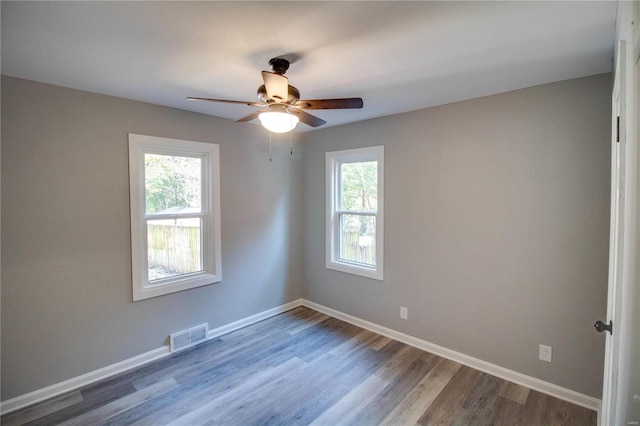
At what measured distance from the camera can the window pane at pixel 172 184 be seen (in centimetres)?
296

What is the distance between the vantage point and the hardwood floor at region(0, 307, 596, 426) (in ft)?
7.10

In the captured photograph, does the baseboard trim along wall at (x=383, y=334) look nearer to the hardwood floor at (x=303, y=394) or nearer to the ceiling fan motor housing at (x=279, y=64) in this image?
the hardwood floor at (x=303, y=394)

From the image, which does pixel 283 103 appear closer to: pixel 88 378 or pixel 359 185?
pixel 359 185

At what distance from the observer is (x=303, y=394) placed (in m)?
2.43

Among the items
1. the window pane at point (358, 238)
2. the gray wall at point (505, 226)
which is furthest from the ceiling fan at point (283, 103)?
the window pane at point (358, 238)

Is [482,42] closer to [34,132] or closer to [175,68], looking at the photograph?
[175,68]

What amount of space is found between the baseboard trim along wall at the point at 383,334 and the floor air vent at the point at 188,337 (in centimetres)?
8

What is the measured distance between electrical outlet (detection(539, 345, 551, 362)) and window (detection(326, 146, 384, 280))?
1.53 meters

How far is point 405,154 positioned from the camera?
10.5ft

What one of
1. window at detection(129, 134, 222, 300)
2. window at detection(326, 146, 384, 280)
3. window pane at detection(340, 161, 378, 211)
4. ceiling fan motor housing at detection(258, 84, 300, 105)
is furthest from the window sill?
ceiling fan motor housing at detection(258, 84, 300, 105)

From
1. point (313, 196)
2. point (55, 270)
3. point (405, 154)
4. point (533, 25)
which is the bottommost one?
point (55, 270)

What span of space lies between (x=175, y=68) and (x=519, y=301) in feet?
10.5

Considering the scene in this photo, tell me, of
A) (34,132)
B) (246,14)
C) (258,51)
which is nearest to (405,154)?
(258,51)

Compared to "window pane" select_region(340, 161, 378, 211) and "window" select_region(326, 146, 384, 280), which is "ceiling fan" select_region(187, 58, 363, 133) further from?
"window pane" select_region(340, 161, 378, 211)
